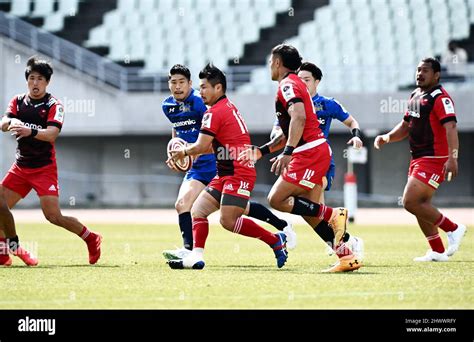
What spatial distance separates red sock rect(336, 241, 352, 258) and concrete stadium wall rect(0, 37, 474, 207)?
21.2 m

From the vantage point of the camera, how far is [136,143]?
35.0 metres

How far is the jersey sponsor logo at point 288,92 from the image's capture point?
9883 mm

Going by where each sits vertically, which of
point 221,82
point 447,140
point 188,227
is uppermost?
point 221,82

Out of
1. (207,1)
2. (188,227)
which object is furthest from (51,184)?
(207,1)

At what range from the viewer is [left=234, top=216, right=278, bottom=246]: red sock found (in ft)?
34.9

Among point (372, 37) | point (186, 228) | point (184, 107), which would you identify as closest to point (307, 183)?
point (186, 228)

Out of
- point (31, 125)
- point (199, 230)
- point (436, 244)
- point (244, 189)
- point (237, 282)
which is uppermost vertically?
point (31, 125)

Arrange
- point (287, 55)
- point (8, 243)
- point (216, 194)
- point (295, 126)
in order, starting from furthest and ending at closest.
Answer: point (8, 243), point (216, 194), point (287, 55), point (295, 126)

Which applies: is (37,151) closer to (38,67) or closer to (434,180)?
(38,67)

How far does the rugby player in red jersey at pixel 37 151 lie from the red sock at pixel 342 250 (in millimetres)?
3182

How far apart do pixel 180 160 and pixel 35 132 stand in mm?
1676
